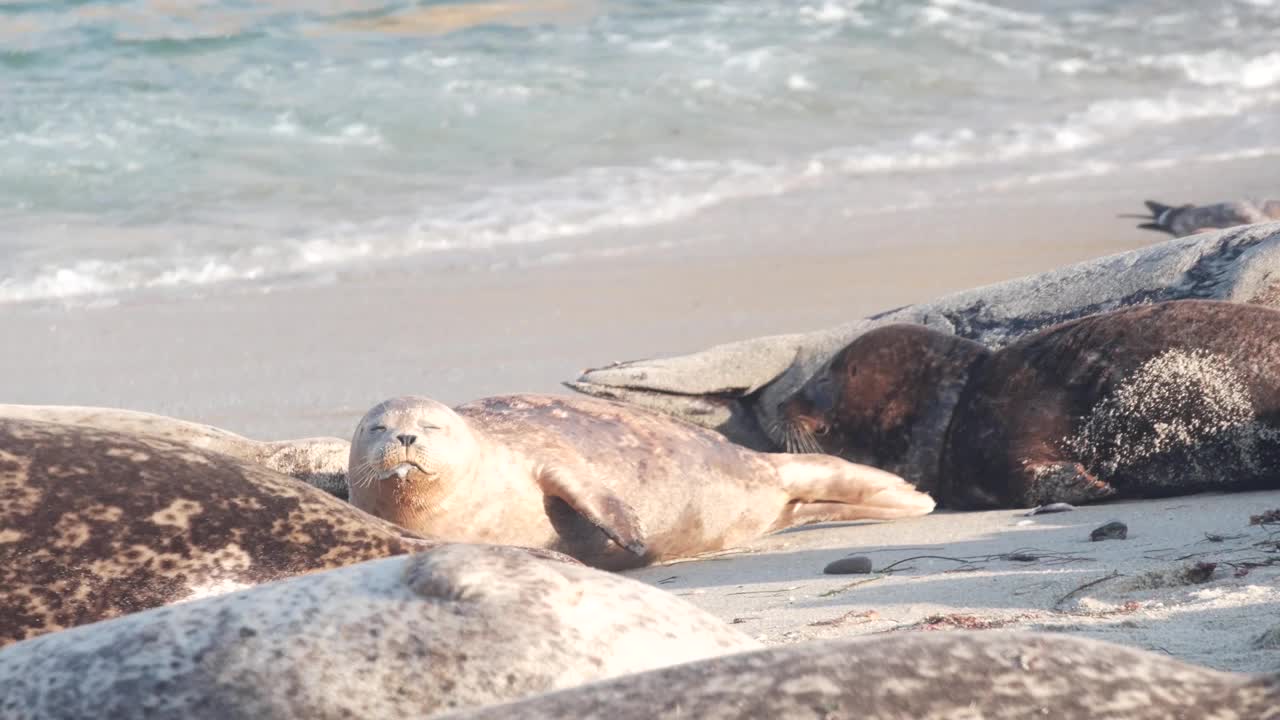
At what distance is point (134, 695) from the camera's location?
237 centimetres

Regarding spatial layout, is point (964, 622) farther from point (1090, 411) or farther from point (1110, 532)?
point (1090, 411)

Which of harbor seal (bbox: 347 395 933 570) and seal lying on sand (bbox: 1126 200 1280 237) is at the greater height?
seal lying on sand (bbox: 1126 200 1280 237)

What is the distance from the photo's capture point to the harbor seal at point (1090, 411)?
17.6ft

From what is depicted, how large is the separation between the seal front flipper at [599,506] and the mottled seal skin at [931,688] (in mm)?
2823

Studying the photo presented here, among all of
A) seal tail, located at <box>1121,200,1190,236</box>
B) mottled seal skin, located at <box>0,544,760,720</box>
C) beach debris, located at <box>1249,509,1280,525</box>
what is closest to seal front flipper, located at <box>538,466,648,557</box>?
beach debris, located at <box>1249,509,1280,525</box>

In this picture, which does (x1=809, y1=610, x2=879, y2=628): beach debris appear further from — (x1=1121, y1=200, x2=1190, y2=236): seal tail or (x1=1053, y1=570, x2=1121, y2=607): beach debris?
(x1=1121, y1=200, x2=1190, y2=236): seal tail

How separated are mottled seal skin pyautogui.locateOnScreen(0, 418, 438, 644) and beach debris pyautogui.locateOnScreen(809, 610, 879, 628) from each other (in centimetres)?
86

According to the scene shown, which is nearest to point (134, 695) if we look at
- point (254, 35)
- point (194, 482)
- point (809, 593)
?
point (194, 482)

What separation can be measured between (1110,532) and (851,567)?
0.72 metres

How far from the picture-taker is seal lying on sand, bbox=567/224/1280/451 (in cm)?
639

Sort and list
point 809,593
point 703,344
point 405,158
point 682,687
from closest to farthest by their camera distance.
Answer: point 682,687 < point 809,593 < point 703,344 < point 405,158

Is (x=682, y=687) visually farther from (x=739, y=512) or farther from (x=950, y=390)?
(x=950, y=390)

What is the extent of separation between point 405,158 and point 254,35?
4.33 m

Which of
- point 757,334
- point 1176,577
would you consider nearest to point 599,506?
point 1176,577
